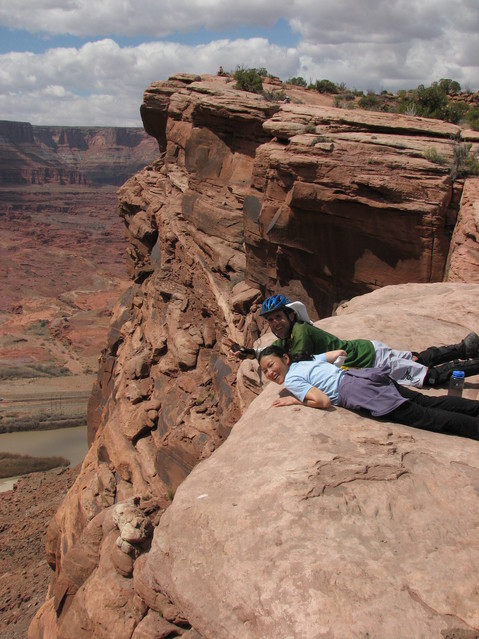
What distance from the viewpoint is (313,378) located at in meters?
4.69

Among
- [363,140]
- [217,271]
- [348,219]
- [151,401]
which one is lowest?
[151,401]

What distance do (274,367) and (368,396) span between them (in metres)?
0.80

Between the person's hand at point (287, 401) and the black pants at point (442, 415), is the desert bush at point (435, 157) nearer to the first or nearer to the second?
the black pants at point (442, 415)

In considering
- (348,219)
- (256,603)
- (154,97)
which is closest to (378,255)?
(348,219)

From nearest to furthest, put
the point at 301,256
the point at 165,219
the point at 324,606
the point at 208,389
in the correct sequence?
the point at 324,606 → the point at 301,256 → the point at 208,389 → the point at 165,219

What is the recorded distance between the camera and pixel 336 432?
424cm

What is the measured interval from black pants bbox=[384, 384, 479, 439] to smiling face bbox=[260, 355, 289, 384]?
0.90 metres

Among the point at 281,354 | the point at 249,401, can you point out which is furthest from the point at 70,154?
the point at 281,354

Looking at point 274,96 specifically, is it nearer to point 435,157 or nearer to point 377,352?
point 435,157

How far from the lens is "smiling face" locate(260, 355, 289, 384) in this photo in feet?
15.6

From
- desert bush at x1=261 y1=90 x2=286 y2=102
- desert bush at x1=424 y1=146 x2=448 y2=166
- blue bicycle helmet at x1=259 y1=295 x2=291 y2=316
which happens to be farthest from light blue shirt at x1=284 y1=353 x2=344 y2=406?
desert bush at x1=261 y1=90 x2=286 y2=102

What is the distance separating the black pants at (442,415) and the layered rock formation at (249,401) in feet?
0.43

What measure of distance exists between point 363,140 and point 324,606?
8742mm

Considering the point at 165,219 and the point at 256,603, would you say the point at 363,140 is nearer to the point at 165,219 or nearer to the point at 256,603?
the point at 165,219
